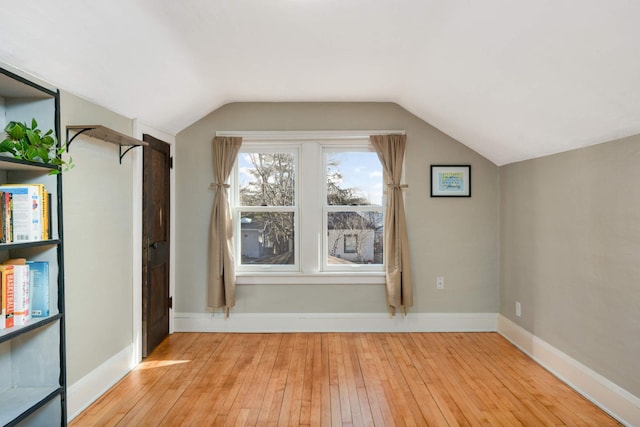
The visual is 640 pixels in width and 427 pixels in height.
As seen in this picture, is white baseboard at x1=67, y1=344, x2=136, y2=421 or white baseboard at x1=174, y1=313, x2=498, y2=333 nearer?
white baseboard at x1=67, y1=344, x2=136, y2=421

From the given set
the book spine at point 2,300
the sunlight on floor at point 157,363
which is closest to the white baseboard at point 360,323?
A: the sunlight on floor at point 157,363

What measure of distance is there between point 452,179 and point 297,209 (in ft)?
5.54

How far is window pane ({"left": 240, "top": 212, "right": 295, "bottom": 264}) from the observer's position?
14.8ft

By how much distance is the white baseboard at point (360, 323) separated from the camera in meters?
4.38

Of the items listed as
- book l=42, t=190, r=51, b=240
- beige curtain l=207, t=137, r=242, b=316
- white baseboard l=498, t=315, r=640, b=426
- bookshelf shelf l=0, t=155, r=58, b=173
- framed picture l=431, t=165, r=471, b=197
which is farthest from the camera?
framed picture l=431, t=165, r=471, b=197

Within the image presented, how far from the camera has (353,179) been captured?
4.52m

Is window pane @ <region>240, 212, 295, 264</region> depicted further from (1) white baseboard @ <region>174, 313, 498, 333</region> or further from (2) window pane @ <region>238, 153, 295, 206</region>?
(1) white baseboard @ <region>174, 313, 498, 333</region>

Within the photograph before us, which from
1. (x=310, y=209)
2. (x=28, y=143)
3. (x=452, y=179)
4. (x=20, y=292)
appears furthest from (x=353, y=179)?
(x=20, y=292)

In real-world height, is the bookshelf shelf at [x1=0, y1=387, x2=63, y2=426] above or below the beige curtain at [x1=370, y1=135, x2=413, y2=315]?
below

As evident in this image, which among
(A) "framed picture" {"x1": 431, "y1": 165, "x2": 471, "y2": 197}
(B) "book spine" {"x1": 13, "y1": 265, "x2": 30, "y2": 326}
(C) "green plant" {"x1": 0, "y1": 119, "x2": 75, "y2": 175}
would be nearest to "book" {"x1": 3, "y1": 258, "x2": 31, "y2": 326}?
(B) "book spine" {"x1": 13, "y1": 265, "x2": 30, "y2": 326}

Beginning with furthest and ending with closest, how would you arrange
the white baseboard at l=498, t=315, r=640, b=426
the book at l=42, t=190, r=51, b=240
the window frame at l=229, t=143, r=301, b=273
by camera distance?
the window frame at l=229, t=143, r=301, b=273, the white baseboard at l=498, t=315, r=640, b=426, the book at l=42, t=190, r=51, b=240

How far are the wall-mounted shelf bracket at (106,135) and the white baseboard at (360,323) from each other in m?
1.95

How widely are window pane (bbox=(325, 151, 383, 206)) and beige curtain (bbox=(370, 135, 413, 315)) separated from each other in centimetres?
19

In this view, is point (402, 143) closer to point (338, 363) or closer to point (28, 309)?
point (338, 363)
